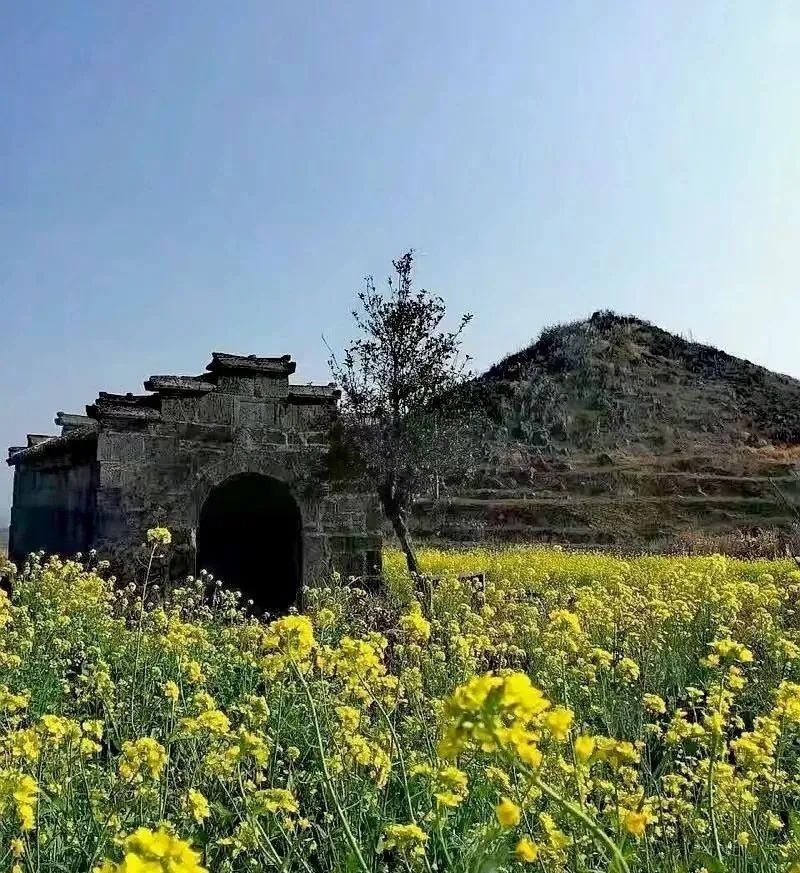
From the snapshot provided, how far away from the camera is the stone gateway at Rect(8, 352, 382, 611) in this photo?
396 inches

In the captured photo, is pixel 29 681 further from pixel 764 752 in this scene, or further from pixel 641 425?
pixel 641 425

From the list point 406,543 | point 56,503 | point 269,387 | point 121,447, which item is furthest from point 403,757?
point 56,503

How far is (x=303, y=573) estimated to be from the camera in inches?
416

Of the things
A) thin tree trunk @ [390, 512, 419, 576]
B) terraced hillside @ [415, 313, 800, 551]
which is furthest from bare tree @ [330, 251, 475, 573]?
terraced hillside @ [415, 313, 800, 551]

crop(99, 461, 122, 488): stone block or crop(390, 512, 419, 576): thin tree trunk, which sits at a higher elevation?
crop(99, 461, 122, 488): stone block

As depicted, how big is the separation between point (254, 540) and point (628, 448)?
27140 millimetres

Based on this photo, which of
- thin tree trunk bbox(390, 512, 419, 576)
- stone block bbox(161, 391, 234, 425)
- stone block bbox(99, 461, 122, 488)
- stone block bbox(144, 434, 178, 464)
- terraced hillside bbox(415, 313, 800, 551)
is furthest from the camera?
terraced hillside bbox(415, 313, 800, 551)

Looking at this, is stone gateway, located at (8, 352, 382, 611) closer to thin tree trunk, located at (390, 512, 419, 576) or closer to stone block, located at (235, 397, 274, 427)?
stone block, located at (235, 397, 274, 427)

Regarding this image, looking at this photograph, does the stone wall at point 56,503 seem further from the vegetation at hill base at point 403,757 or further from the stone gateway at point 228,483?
the vegetation at hill base at point 403,757

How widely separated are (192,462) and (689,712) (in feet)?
19.4

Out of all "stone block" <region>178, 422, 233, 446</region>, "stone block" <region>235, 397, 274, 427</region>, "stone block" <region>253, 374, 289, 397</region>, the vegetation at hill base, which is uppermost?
"stone block" <region>253, 374, 289, 397</region>

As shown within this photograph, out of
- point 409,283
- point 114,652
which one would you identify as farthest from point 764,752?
point 409,283

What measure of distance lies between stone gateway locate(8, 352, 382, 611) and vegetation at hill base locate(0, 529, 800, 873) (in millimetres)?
2604

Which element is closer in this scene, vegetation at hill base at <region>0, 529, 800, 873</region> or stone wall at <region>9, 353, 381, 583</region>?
vegetation at hill base at <region>0, 529, 800, 873</region>
